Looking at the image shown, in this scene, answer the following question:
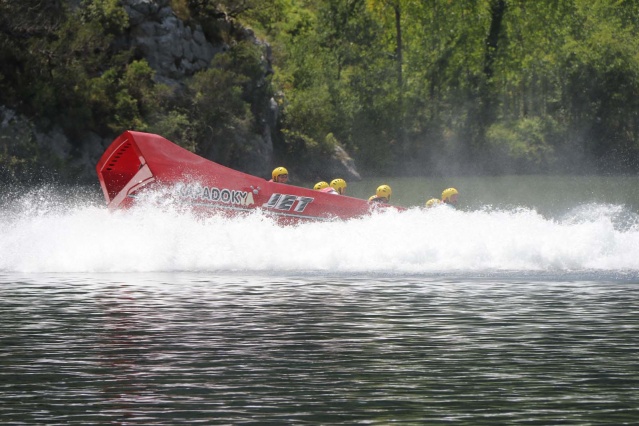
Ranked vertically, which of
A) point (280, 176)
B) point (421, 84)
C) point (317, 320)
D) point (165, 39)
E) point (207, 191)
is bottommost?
point (317, 320)

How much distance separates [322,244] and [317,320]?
21.5 ft

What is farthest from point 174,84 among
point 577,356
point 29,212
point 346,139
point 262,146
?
point 577,356

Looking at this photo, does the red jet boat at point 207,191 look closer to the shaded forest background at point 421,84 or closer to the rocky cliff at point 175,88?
the rocky cliff at point 175,88

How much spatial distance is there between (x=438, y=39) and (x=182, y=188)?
57.0 m

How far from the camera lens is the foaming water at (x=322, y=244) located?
19469 mm

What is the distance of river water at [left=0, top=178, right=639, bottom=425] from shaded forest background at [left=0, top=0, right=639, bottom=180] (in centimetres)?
2849

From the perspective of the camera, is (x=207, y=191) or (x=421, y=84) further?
(x=421, y=84)

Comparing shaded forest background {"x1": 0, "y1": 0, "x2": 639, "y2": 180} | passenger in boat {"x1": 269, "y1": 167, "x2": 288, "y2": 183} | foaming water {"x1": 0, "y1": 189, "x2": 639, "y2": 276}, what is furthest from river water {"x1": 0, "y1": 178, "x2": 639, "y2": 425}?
shaded forest background {"x1": 0, "y1": 0, "x2": 639, "y2": 180}

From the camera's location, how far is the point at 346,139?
68812 mm

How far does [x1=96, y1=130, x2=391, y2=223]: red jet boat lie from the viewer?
71.7ft

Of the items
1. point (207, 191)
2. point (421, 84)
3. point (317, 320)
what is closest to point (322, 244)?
point (207, 191)

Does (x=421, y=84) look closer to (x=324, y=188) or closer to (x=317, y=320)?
(x=324, y=188)

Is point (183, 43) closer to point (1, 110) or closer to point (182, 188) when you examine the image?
point (1, 110)

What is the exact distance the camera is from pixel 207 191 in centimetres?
2200
